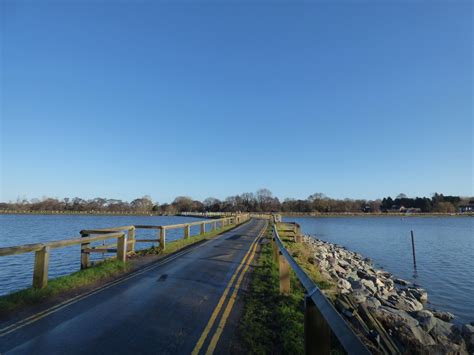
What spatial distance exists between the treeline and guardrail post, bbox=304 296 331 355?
147 meters

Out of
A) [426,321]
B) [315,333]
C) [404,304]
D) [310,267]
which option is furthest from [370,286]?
[315,333]

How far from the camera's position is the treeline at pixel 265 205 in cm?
16188

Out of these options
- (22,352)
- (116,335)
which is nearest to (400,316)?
(116,335)

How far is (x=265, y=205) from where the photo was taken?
160 meters

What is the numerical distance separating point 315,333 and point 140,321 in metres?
3.79

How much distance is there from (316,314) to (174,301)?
15.0ft

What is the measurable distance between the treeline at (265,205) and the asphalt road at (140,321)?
→ 466 feet

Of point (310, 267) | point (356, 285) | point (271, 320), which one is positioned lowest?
point (356, 285)

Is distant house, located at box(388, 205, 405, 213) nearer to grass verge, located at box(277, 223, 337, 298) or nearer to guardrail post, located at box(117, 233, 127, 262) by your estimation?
grass verge, located at box(277, 223, 337, 298)

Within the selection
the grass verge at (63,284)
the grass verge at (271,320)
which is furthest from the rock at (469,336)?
the grass verge at (63,284)

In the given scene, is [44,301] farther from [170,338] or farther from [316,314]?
[316,314]

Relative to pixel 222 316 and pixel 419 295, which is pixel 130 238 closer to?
pixel 222 316

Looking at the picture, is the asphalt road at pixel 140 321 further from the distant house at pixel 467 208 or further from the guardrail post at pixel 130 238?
the distant house at pixel 467 208

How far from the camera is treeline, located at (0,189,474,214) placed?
161875 mm
